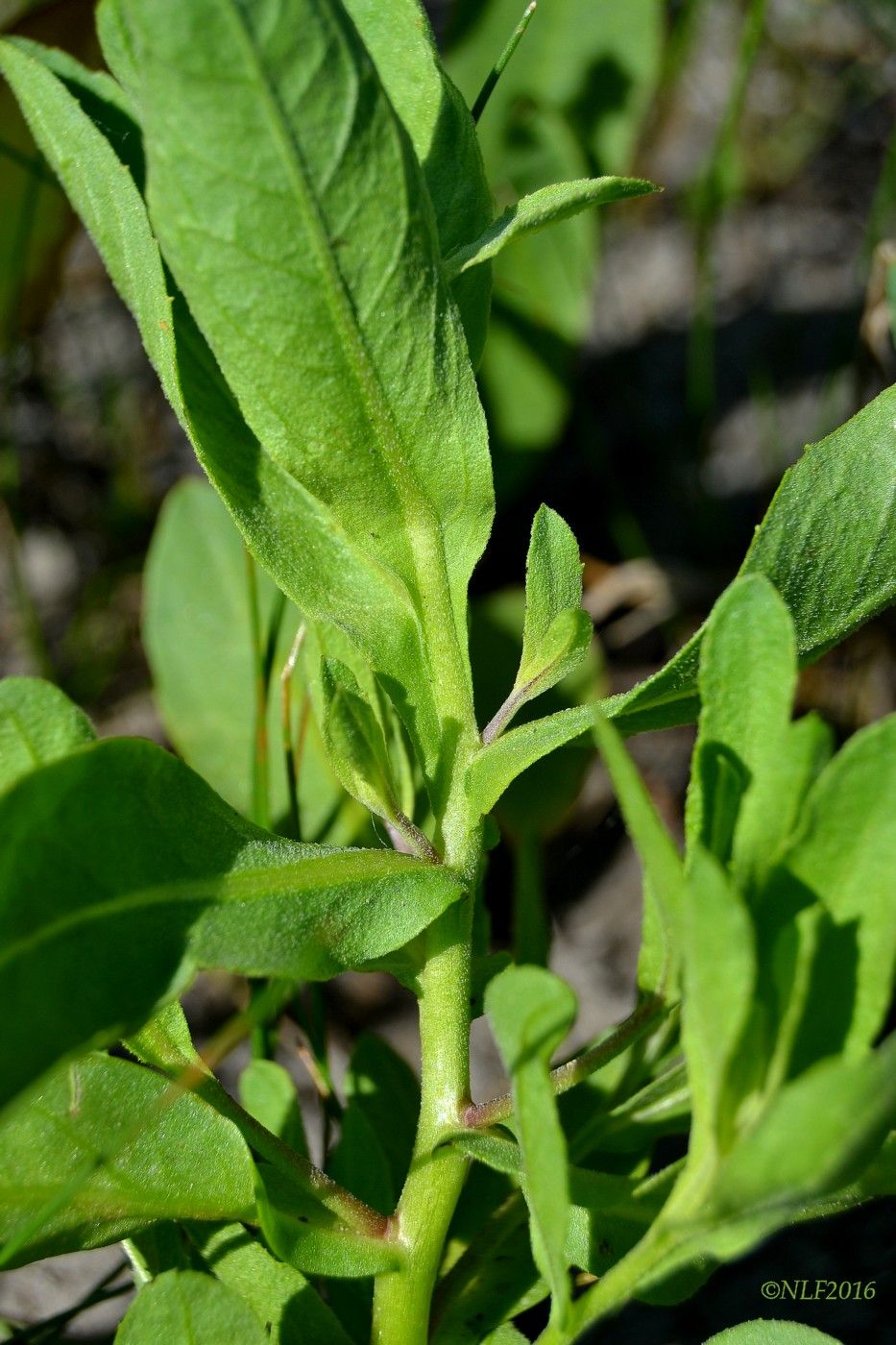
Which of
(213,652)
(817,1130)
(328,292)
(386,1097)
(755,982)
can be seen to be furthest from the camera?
(213,652)

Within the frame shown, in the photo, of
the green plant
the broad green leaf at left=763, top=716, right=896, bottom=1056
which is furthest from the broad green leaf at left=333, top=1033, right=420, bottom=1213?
the broad green leaf at left=763, top=716, right=896, bottom=1056

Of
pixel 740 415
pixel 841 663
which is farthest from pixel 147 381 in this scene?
pixel 841 663

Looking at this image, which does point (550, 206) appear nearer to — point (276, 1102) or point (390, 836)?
point (390, 836)

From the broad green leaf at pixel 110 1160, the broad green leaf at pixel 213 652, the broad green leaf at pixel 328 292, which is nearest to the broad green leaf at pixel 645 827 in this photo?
the broad green leaf at pixel 328 292

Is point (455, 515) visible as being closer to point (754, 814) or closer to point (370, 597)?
point (370, 597)

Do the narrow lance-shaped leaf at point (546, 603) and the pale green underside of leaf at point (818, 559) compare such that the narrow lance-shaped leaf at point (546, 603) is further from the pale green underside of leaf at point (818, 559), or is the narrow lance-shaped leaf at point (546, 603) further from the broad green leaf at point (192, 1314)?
the broad green leaf at point (192, 1314)

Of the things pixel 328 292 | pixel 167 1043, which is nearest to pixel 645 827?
pixel 328 292
